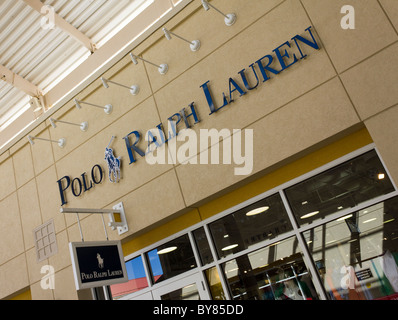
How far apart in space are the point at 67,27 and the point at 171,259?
517cm

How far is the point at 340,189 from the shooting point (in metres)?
5.07

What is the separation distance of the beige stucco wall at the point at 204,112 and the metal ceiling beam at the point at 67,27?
3.65ft

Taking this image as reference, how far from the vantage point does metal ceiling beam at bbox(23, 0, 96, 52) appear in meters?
7.64

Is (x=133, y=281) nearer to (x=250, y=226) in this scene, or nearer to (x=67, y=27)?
(x=250, y=226)

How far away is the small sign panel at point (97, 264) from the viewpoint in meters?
5.48

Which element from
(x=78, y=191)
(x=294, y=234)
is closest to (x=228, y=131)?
(x=294, y=234)

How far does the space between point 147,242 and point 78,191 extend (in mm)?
1822

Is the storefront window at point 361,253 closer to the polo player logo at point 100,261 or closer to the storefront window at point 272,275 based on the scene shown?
the storefront window at point 272,275

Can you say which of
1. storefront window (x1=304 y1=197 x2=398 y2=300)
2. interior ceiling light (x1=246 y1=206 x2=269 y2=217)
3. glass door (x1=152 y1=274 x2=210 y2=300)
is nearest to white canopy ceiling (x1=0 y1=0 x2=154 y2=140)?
interior ceiling light (x1=246 y1=206 x2=269 y2=217)

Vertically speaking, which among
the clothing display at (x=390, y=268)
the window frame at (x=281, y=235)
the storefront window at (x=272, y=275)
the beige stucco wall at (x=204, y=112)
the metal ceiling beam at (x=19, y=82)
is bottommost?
the clothing display at (x=390, y=268)

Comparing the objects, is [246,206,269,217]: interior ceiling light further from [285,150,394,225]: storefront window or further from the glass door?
the glass door

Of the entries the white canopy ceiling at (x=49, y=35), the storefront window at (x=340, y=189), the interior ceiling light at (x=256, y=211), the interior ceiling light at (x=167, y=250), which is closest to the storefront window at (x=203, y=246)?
the interior ceiling light at (x=167, y=250)

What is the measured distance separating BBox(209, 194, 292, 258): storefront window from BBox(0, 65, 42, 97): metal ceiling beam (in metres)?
5.73
